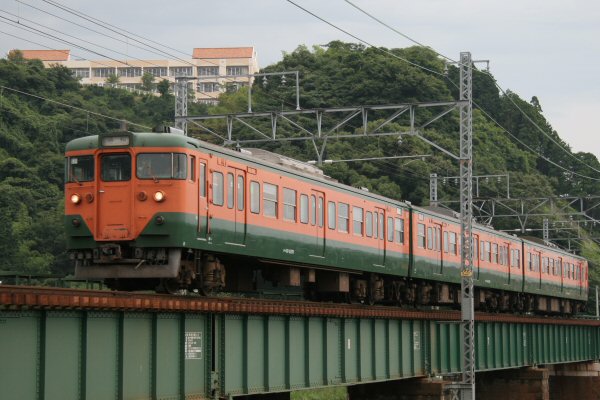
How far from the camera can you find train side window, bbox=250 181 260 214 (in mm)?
25688

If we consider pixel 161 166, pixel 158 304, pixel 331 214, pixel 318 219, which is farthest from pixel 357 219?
pixel 158 304

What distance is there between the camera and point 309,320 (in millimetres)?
25750

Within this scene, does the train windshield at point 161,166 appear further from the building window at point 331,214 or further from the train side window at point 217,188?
the building window at point 331,214

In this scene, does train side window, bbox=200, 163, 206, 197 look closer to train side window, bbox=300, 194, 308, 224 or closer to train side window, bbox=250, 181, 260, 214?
train side window, bbox=250, 181, 260, 214

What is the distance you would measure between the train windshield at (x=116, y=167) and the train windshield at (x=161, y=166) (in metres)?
0.26

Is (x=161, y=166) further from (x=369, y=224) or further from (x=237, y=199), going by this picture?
(x=369, y=224)

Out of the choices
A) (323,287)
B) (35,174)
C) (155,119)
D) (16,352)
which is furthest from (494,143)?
(16,352)

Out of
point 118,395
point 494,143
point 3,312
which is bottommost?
point 118,395

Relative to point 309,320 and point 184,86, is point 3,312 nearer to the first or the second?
point 309,320

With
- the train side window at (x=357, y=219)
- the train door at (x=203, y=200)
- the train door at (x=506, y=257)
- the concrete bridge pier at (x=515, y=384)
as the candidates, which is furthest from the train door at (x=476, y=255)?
the train door at (x=203, y=200)

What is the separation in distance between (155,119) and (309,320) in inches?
3335

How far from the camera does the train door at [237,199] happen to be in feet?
80.6

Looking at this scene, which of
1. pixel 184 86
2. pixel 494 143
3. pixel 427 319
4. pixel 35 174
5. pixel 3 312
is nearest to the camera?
pixel 3 312

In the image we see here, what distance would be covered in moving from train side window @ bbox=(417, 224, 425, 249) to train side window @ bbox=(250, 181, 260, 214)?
1265cm
